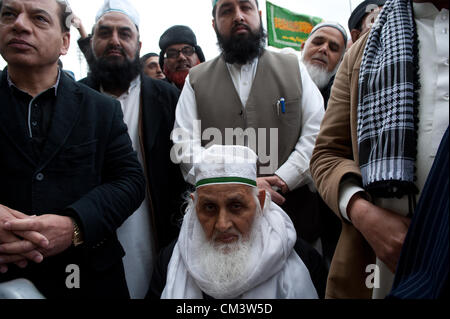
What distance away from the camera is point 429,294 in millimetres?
1001

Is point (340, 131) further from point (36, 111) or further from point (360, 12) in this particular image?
point (360, 12)

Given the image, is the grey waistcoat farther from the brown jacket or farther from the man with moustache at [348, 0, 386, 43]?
the man with moustache at [348, 0, 386, 43]

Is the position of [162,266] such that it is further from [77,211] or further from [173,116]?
[173,116]

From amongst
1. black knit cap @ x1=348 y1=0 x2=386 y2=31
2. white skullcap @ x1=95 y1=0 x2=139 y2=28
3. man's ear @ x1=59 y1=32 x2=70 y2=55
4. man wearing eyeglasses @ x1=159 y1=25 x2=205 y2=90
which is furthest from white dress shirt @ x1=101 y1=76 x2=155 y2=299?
black knit cap @ x1=348 y1=0 x2=386 y2=31

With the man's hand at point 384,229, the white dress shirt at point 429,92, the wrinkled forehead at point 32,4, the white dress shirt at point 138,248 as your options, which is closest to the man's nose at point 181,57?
the white dress shirt at point 138,248

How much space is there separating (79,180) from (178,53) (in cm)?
278

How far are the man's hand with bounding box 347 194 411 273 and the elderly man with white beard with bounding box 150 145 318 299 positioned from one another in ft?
2.35

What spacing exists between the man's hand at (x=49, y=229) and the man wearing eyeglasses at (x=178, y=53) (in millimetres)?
2738

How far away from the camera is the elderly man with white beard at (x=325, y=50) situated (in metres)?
4.04

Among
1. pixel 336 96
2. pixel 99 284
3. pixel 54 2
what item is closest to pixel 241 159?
pixel 336 96

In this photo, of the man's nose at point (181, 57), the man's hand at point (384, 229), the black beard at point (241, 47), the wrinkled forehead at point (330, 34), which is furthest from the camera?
the man's nose at point (181, 57)

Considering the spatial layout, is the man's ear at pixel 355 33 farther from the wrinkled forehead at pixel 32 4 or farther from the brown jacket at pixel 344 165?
the wrinkled forehead at pixel 32 4

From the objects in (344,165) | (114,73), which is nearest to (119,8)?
(114,73)

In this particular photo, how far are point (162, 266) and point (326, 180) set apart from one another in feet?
3.59
